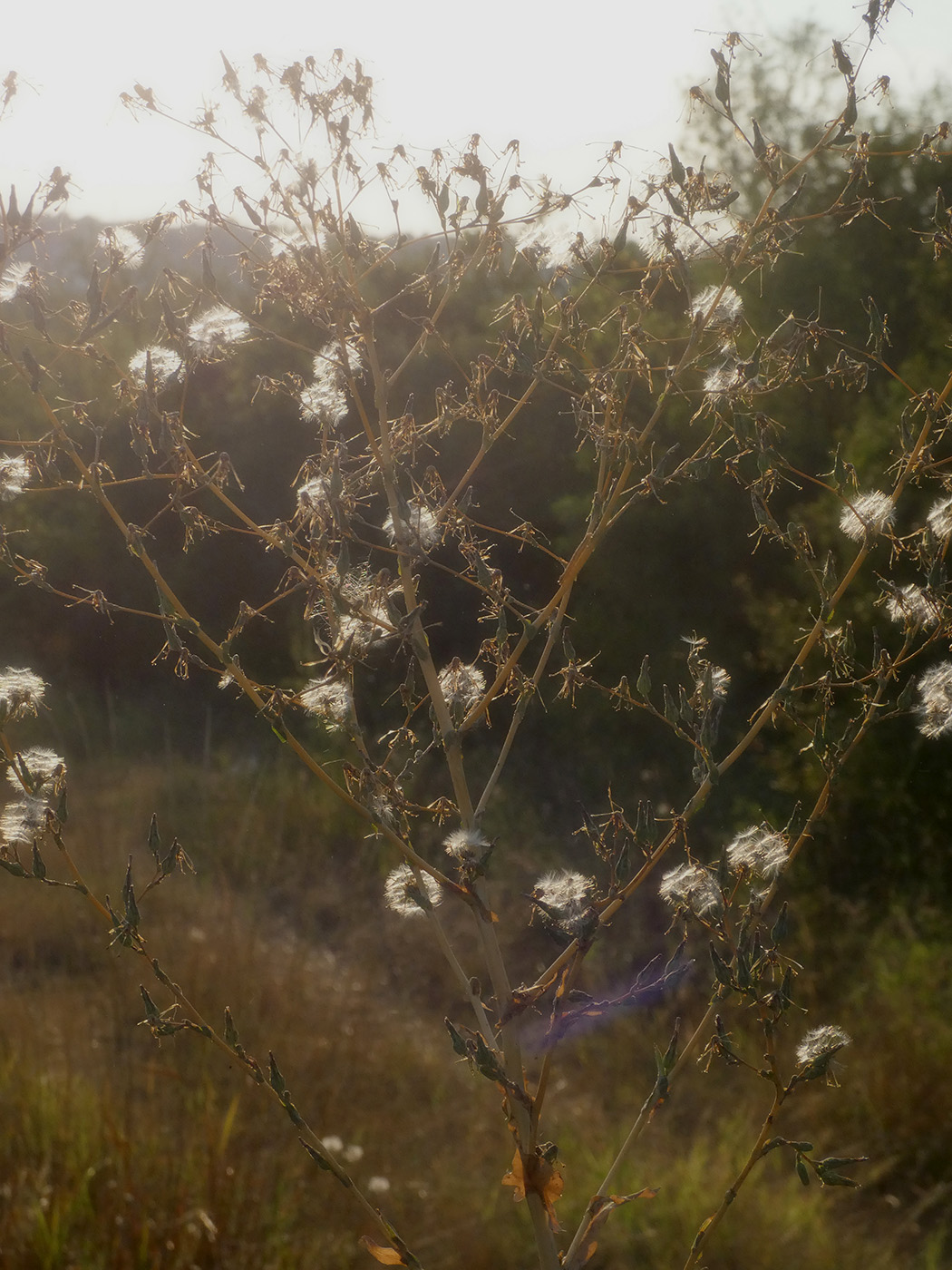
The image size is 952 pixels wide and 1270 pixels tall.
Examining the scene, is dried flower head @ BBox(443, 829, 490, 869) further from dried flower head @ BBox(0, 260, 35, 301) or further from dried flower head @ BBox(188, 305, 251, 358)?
dried flower head @ BBox(0, 260, 35, 301)

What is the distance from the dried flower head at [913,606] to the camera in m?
1.14

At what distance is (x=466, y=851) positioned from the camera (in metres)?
1.11

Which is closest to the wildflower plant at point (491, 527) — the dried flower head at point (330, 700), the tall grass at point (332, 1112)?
the dried flower head at point (330, 700)

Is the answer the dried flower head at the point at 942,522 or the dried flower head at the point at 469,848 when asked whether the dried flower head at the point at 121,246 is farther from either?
the dried flower head at the point at 942,522

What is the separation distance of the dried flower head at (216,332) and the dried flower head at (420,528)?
0.30 meters

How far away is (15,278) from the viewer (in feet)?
3.99

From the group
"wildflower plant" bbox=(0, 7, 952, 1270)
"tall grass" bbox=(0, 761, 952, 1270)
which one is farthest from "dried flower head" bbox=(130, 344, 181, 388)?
"tall grass" bbox=(0, 761, 952, 1270)

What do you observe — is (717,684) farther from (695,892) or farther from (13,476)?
(13,476)

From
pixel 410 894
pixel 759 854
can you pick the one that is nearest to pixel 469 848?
pixel 410 894

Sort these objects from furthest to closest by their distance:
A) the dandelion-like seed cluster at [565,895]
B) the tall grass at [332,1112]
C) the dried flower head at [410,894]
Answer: the tall grass at [332,1112], the dried flower head at [410,894], the dandelion-like seed cluster at [565,895]

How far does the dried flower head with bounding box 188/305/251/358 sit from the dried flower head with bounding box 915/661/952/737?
0.84 m

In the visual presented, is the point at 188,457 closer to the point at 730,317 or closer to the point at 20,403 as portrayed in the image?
the point at 730,317

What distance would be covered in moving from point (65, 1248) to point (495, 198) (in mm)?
2991

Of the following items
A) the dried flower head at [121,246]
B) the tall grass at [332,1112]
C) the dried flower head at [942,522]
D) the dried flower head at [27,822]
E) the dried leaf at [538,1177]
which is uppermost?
the dried flower head at [121,246]
